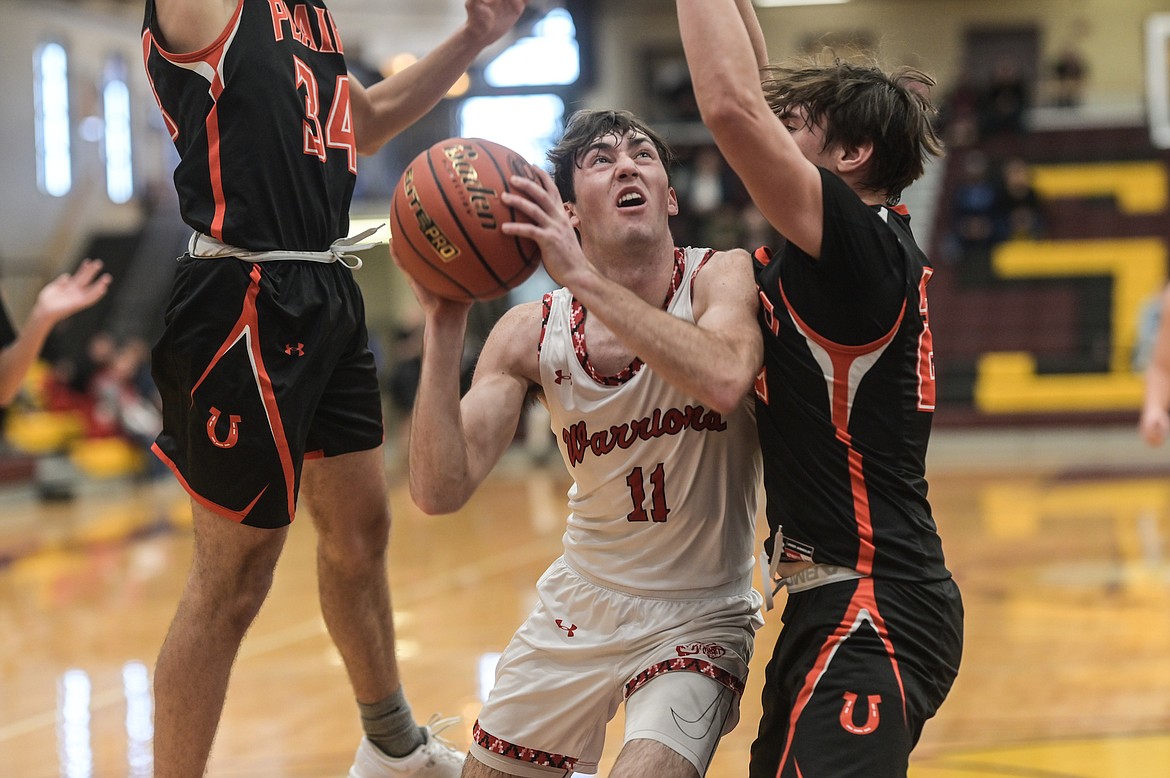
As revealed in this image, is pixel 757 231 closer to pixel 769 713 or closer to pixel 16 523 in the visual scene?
pixel 16 523

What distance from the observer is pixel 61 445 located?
50.2ft

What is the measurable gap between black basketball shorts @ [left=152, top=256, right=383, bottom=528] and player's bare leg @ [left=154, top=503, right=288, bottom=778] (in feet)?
→ 0.25

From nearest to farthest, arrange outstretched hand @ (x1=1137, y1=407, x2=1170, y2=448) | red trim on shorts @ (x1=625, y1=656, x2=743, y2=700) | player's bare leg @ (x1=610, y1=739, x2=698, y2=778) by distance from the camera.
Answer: player's bare leg @ (x1=610, y1=739, x2=698, y2=778) → red trim on shorts @ (x1=625, y1=656, x2=743, y2=700) → outstretched hand @ (x1=1137, y1=407, x2=1170, y2=448)

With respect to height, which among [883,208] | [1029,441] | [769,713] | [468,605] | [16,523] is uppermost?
[883,208]

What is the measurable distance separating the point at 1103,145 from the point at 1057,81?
1675mm

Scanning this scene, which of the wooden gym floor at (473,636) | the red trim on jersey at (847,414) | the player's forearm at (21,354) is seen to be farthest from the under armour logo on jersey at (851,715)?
the player's forearm at (21,354)

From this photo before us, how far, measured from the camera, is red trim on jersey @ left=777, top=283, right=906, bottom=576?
257cm

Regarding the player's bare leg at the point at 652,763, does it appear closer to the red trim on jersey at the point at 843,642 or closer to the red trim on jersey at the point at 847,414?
the red trim on jersey at the point at 843,642

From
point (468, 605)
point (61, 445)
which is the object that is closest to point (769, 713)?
point (468, 605)

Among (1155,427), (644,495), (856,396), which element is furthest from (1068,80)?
(856,396)

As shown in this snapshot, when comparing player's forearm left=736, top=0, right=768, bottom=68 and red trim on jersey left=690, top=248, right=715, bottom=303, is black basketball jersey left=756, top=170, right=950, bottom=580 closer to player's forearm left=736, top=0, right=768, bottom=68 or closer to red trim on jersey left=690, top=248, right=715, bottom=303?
red trim on jersey left=690, top=248, right=715, bottom=303

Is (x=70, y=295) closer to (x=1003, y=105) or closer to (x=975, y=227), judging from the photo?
(x=975, y=227)

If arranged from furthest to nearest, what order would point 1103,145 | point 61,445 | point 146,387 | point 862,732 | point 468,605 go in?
1. point 1103,145
2. point 146,387
3. point 61,445
4. point 468,605
5. point 862,732

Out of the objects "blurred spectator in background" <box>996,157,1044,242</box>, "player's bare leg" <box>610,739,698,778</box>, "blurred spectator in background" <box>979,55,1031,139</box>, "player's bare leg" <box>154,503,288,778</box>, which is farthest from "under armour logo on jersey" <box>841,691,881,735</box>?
"blurred spectator in background" <box>979,55,1031,139</box>
